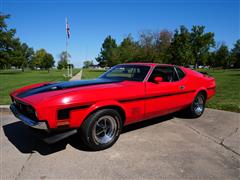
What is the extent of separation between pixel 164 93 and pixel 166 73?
672 millimetres

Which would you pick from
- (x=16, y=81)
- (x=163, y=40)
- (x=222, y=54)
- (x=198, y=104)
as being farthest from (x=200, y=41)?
(x=198, y=104)

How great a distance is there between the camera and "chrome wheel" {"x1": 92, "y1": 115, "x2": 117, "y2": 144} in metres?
3.31

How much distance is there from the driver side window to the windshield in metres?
0.20

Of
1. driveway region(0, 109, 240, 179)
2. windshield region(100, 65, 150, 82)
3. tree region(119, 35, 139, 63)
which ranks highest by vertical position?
tree region(119, 35, 139, 63)

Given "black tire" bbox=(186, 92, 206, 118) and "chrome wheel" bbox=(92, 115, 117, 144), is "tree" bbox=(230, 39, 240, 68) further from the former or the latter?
"chrome wheel" bbox=(92, 115, 117, 144)

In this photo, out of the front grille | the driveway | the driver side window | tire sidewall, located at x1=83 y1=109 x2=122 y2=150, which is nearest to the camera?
the driveway

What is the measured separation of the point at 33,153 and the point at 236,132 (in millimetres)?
4138

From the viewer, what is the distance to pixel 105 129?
3.42 metres

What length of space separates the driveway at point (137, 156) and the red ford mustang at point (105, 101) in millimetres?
381

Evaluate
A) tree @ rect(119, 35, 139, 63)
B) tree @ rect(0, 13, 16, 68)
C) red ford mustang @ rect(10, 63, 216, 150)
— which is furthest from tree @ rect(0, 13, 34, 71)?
red ford mustang @ rect(10, 63, 216, 150)

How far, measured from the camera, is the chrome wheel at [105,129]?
331cm

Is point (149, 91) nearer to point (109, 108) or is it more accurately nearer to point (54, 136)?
point (109, 108)

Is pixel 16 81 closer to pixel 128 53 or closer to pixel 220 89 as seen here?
pixel 220 89

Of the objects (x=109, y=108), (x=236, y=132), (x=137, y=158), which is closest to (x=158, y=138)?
(x=137, y=158)
